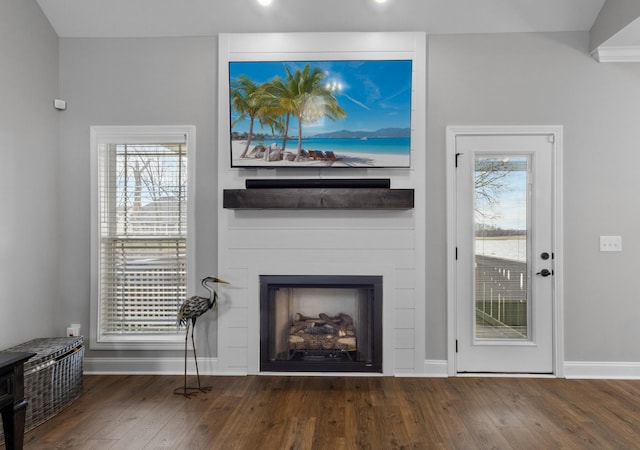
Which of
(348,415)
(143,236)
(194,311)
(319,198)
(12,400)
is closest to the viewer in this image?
(12,400)

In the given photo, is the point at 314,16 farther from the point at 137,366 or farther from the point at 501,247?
the point at 137,366

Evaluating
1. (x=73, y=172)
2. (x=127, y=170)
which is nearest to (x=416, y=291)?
(x=127, y=170)

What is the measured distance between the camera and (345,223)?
3.40 m

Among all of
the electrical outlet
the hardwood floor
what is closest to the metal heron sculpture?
the hardwood floor

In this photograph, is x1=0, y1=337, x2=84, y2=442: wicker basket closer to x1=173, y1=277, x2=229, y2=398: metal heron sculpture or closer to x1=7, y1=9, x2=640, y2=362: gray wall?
x1=7, y1=9, x2=640, y2=362: gray wall

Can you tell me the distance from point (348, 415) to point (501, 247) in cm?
183

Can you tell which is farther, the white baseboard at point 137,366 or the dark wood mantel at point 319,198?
the white baseboard at point 137,366

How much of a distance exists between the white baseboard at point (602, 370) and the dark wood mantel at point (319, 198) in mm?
1868

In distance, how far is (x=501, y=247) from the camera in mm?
3408

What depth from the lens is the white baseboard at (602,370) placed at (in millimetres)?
3326

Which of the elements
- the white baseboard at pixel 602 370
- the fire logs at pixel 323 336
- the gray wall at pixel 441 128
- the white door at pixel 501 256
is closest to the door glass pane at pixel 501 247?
the white door at pixel 501 256

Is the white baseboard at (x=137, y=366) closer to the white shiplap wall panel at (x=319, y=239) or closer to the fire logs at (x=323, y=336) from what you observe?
the fire logs at (x=323, y=336)

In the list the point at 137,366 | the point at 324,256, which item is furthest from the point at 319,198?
the point at 137,366

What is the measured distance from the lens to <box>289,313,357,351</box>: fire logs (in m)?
3.40
